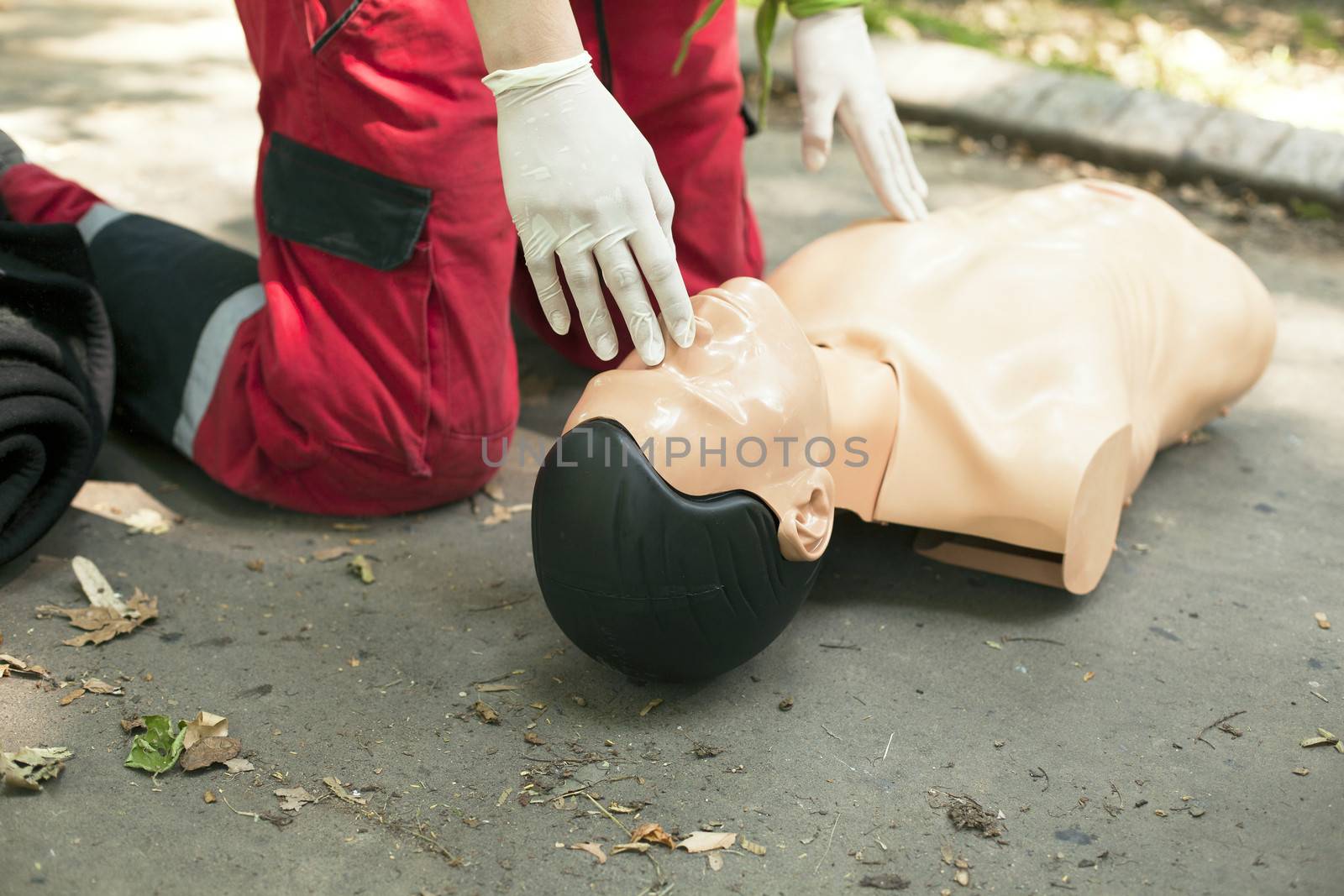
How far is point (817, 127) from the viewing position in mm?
1867

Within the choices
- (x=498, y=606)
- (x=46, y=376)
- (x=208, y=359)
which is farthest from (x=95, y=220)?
(x=498, y=606)

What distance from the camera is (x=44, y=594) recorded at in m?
1.55

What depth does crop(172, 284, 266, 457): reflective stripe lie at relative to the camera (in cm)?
176

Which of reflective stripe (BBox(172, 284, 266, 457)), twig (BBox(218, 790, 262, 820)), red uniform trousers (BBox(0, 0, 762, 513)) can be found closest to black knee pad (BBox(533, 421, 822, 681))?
twig (BBox(218, 790, 262, 820))

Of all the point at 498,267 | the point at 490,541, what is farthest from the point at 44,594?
the point at 498,267

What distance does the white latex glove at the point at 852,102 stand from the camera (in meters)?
1.86

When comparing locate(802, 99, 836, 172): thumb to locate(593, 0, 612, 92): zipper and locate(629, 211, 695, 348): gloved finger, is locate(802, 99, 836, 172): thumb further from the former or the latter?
locate(629, 211, 695, 348): gloved finger

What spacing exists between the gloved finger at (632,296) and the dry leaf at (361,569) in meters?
0.53

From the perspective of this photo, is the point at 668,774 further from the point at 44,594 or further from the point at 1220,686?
the point at 44,594

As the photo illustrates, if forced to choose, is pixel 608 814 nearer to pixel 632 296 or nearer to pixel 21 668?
pixel 632 296

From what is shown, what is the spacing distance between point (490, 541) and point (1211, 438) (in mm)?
1183

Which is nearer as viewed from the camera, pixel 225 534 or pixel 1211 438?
pixel 225 534

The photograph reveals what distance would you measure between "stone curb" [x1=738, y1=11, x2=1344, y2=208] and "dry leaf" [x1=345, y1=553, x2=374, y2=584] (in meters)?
2.24

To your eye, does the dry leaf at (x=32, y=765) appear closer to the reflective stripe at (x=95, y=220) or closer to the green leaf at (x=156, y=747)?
the green leaf at (x=156, y=747)
